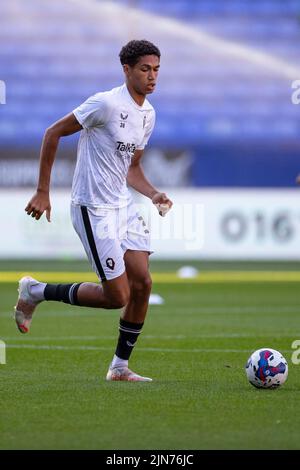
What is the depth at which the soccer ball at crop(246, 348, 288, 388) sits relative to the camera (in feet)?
23.1

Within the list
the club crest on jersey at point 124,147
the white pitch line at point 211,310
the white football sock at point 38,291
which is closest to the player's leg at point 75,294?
the white football sock at point 38,291

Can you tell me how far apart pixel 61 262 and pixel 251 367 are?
58.5 feet

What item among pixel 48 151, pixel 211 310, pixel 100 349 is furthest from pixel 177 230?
pixel 48 151

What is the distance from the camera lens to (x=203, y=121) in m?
29.2

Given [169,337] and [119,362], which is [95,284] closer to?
[119,362]

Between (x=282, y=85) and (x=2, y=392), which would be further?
(x=282, y=85)

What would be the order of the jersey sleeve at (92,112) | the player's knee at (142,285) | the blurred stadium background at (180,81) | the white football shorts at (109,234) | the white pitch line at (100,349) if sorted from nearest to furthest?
the jersey sleeve at (92,112), the white football shorts at (109,234), the player's knee at (142,285), the white pitch line at (100,349), the blurred stadium background at (180,81)

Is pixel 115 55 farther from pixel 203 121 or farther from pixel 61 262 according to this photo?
pixel 61 262

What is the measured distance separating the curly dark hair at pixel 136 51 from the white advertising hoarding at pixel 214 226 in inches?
629

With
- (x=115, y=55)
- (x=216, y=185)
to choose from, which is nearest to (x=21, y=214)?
(x=216, y=185)

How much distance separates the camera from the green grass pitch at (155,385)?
5.31 metres

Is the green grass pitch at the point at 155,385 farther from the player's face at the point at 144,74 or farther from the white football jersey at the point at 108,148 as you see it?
the player's face at the point at 144,74

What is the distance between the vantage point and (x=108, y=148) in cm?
750

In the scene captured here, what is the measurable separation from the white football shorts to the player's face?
2.67ft
